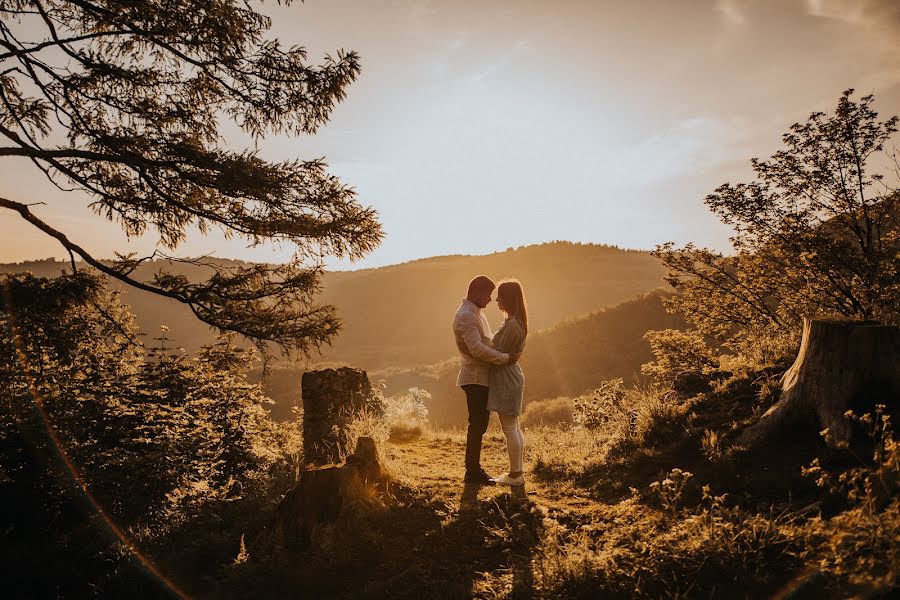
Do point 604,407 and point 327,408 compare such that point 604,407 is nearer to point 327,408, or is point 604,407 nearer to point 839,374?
point 839,374

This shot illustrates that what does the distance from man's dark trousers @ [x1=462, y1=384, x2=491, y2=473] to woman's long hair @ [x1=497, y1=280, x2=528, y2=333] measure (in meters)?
1.00

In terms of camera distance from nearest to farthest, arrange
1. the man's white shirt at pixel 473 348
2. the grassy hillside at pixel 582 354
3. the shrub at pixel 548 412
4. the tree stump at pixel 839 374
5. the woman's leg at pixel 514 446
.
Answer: the tree stump at pixel 839 374
the man's white shirt at pixel 473 348
the woman's leg at pixel 514 446
the shrub at pixel 548 412
the grassy hillside at pixel 582 354

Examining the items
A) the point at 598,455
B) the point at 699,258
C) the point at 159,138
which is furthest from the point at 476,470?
the point at 699,258

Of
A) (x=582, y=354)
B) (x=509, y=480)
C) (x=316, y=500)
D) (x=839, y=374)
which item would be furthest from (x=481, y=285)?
(x=582, y=354)

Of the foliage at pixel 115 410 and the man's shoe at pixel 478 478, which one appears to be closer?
the man's shoe at pixel 478 478

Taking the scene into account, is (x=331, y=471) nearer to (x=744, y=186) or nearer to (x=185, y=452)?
(x=185, y=452)

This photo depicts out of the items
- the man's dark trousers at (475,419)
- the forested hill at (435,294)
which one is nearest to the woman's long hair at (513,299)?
the man's dark trousers at (475,419)

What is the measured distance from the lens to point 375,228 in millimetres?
7988

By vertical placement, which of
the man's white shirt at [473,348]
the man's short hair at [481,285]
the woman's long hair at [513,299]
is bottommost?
the man's white shirt at [473,348]

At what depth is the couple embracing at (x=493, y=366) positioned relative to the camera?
18.8 feet

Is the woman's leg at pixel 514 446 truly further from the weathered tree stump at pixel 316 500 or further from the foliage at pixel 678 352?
the foliage at pixel 678 352

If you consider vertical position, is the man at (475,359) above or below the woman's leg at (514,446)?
above

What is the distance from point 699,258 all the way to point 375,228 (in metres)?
7.63

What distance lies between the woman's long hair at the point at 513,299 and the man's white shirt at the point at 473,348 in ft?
1.18
